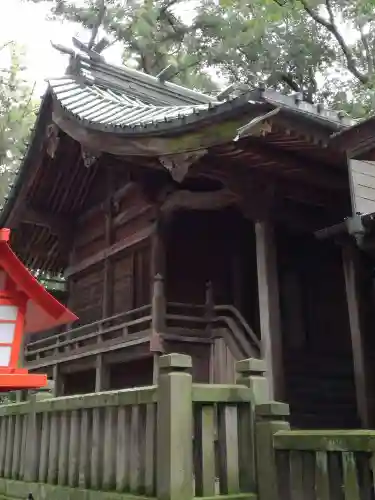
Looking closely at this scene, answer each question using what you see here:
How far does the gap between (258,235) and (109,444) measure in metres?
4.49

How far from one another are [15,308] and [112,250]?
681cm

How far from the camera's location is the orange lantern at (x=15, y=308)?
15.0ft

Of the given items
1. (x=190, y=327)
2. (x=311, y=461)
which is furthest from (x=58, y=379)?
(x=311, y=461)

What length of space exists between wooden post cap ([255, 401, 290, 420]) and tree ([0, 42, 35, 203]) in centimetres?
2134

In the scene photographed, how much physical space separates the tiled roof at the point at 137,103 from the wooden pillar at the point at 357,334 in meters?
2.12

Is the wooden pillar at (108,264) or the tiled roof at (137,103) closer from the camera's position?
the tiled roof at (137,103)

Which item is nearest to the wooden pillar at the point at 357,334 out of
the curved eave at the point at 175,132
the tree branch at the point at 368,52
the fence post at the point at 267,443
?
the curved eave at the point at 175,132

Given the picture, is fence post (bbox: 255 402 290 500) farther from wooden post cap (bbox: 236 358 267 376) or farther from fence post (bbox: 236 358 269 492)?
wooden post cap (bbox: 236 358 267 376)

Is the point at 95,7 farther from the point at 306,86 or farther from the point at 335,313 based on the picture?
the point at 335,313

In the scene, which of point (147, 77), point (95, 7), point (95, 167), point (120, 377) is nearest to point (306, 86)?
point (95, 7)

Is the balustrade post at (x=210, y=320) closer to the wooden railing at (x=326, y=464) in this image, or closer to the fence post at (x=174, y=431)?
the fence post at (x=174, y=431)

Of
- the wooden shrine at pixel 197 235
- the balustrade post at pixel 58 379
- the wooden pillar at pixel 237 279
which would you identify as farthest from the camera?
the balustrade post at pixel 58 379

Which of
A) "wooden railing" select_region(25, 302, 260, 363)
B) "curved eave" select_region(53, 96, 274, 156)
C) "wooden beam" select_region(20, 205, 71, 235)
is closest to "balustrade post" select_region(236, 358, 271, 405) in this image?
"curved eave" select_region(53, 96, 274, 156)

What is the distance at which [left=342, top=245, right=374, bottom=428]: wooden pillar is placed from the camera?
8.05 meters
